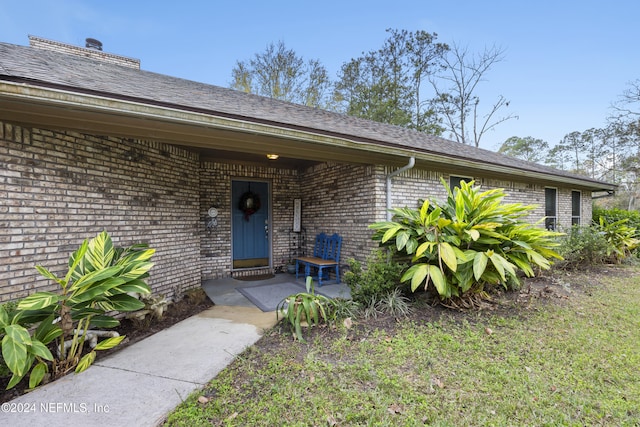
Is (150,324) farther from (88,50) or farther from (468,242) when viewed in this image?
(88,50)

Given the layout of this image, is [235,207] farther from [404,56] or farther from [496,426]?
[404,56]

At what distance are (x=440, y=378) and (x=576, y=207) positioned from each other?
35.4ft

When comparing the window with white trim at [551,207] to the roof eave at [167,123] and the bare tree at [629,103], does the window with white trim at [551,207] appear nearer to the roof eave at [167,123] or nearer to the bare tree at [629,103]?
the roof eave at [167,123]

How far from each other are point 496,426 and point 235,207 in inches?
229

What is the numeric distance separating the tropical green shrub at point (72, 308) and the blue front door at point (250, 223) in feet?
11.9


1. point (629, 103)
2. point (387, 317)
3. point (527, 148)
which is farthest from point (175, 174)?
point (527, 148)

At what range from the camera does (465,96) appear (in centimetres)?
1886

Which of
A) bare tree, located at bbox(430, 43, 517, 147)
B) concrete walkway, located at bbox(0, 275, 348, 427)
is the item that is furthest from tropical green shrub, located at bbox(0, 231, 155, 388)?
bare tree, located at bbox(430, 43, 517, 147)

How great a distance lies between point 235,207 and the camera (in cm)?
652

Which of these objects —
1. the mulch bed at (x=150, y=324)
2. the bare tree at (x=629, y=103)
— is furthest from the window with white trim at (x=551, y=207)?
the bare tree at (x=629, y=103)

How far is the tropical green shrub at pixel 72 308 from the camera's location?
2033 mm

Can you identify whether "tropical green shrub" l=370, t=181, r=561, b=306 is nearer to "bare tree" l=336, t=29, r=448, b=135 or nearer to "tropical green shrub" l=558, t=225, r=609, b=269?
"tropical green shrub" l=558, t=225, r=609, b=269

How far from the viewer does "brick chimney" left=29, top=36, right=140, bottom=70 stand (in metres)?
6.07

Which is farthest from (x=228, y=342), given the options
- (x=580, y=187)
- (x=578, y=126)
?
(x=578, y=126)
